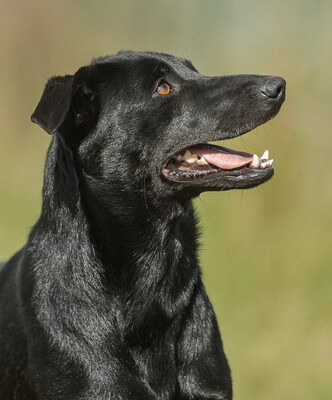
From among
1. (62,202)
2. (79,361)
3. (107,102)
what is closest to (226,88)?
(107,102)

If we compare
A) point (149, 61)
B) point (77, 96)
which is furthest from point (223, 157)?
point (77, 96)

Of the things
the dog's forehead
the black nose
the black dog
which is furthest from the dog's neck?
the black nose

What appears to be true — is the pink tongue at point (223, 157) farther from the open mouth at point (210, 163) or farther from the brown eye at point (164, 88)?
the brown eye at point (164, 88)

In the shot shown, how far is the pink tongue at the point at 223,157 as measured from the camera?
4.02 metres

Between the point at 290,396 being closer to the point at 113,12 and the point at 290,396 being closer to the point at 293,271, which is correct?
the point at 293,271

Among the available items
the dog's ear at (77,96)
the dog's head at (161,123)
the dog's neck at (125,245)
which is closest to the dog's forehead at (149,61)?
the dog's head at (161,123)

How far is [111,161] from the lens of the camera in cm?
413

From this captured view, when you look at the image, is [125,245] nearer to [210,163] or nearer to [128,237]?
[128,237]

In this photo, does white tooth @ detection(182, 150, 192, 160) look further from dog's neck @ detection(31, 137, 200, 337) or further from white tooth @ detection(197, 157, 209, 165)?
dog's neck @ detection(31, 137, 200, 337)

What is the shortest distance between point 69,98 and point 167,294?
3.20 feet

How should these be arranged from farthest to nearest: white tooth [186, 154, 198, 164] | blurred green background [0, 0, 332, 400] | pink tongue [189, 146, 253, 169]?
1. blurred green background [0, 0, 332, 400]
2. white tooth [186, 154, 198, 164]
3. pink tongue [189, 146, 253, 169]

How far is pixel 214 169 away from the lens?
402cm

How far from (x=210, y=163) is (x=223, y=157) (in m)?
0.06

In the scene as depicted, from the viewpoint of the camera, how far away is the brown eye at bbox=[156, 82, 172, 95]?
4.12m
